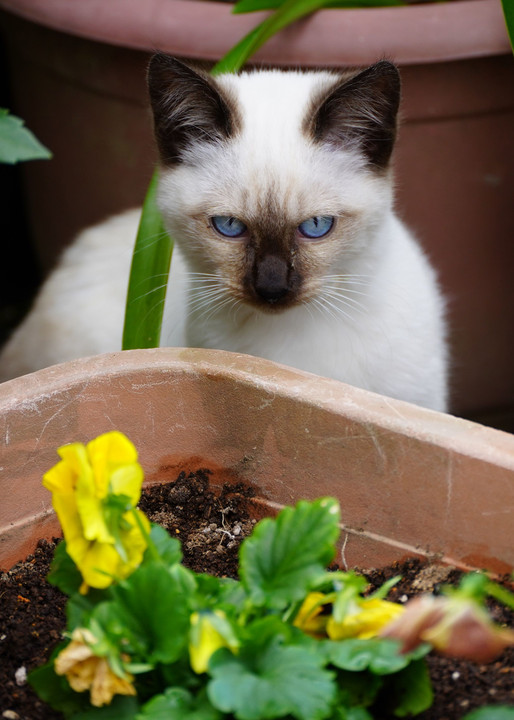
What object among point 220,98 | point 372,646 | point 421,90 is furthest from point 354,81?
point 372,646

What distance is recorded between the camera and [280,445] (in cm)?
107

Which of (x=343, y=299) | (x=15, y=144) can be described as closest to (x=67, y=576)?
(x=15, y=144)

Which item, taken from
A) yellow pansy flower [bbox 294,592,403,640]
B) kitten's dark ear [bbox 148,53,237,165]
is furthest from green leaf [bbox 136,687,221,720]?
kitten's dark ear [bbox 148,53,237,165]

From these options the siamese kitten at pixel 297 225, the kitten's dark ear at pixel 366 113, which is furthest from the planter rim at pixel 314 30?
the kitten's dark ear at pixel 366 113

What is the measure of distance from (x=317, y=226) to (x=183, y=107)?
0.30m

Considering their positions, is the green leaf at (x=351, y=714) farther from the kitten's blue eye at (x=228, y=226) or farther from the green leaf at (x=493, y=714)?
the kitten's blue eye at (x=228, y=226)

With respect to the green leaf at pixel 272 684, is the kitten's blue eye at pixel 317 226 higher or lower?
higher

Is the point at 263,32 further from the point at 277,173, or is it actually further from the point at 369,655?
the point at 369,655

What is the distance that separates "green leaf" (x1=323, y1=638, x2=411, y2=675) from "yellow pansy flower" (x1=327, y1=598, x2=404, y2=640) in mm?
20

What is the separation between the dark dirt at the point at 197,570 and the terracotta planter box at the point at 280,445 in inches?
0.9

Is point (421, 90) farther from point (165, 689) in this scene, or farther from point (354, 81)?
point (165, 689)

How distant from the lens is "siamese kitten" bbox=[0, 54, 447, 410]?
4.49 ft

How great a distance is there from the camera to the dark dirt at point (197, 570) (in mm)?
805

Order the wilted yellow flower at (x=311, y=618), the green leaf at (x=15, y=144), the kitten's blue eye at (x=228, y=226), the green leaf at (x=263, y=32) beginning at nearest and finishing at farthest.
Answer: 1. the wilted yellow flower at (x=311, y=618)
2. the green leaf at (x=15, y=144)
3. the kitten's blue eye at (x=228, y=226)
4. the green leaf at (x=263, y=32)
